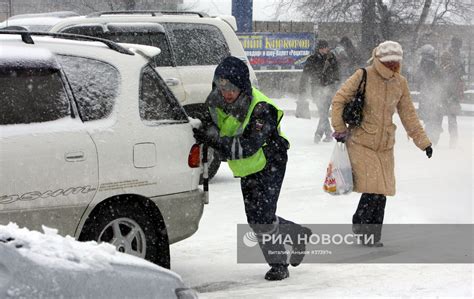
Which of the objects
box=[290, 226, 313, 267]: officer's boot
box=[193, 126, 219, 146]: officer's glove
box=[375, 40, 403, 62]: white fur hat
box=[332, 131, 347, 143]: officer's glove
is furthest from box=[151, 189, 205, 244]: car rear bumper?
box=[375, 40, 403, 62]: white fur hat

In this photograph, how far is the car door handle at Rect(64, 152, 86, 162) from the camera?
577 cm

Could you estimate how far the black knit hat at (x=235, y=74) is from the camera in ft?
21.6

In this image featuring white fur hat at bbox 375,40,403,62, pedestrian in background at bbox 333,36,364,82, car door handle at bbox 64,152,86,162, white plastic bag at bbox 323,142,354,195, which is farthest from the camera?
pedestrian in background at bbox 333,36,364,82

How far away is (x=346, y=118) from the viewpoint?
764cm

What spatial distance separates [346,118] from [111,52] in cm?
219

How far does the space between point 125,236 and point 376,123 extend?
2481 millimetres

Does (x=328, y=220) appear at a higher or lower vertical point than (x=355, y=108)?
lower

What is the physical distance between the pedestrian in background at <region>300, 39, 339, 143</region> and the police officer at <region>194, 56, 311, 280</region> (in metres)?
9.13

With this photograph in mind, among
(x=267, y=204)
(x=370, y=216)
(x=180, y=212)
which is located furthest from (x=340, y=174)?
(x=180, y=212)

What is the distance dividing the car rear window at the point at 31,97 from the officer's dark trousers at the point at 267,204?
152 centimetres

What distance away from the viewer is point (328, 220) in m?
9.35

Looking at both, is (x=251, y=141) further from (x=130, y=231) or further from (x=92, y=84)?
(x=92, y=84)

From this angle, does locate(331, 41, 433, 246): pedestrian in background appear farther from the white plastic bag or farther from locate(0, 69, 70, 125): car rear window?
locate(0, 69, 70, 125): car rear window

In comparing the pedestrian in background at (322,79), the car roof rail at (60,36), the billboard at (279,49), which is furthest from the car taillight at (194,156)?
the billboard at (279,49)
